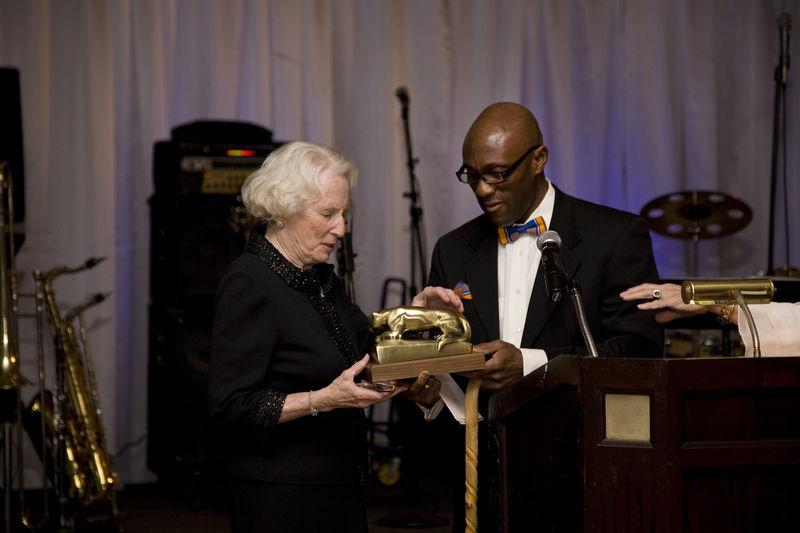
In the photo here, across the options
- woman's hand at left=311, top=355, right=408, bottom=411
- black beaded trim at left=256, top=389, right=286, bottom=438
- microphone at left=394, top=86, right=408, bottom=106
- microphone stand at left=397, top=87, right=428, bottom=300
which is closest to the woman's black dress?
black beaded trim at left=256, top=389, right=286, bottom=438

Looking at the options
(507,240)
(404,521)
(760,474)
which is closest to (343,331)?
(507,240)

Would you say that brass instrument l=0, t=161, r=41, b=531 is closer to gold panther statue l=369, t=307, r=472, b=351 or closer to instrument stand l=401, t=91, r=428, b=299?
gold panther statue l=369, t=307, r=472, b=351

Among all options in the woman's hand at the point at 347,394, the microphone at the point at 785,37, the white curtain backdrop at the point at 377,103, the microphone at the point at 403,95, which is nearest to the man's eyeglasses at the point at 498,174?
the woman's hand at the point at 347,394

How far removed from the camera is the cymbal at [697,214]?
6121 millimetres

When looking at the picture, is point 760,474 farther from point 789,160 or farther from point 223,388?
point 789,160

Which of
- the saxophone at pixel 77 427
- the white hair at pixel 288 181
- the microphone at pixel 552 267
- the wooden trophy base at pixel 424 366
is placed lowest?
the saxophone at pixel 77 427

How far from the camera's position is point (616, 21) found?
710 centimetres

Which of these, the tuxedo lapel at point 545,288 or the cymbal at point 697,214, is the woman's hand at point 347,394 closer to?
the tuxedo lapel at point 545,288

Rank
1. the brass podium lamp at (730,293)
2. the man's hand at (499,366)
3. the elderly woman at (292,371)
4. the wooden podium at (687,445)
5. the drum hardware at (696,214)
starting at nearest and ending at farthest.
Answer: the wooden podium at (687,445), the brass podium lamp at (730,293), the elderly woman at (292,371), the man's hand at (499,366), the drum hardware at (696,214)

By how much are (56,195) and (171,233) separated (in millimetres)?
1190

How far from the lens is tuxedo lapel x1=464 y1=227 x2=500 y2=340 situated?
310 centimetres

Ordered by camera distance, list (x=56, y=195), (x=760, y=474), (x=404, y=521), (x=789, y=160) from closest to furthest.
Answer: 1. (x=760, y=474)
2. (x=404, y=521)
3. (x=56, y=195)
4. (x=789, y=160)

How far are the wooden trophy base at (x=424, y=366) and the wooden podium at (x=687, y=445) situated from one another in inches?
23.5

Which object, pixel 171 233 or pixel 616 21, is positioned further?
pixel 616 21
